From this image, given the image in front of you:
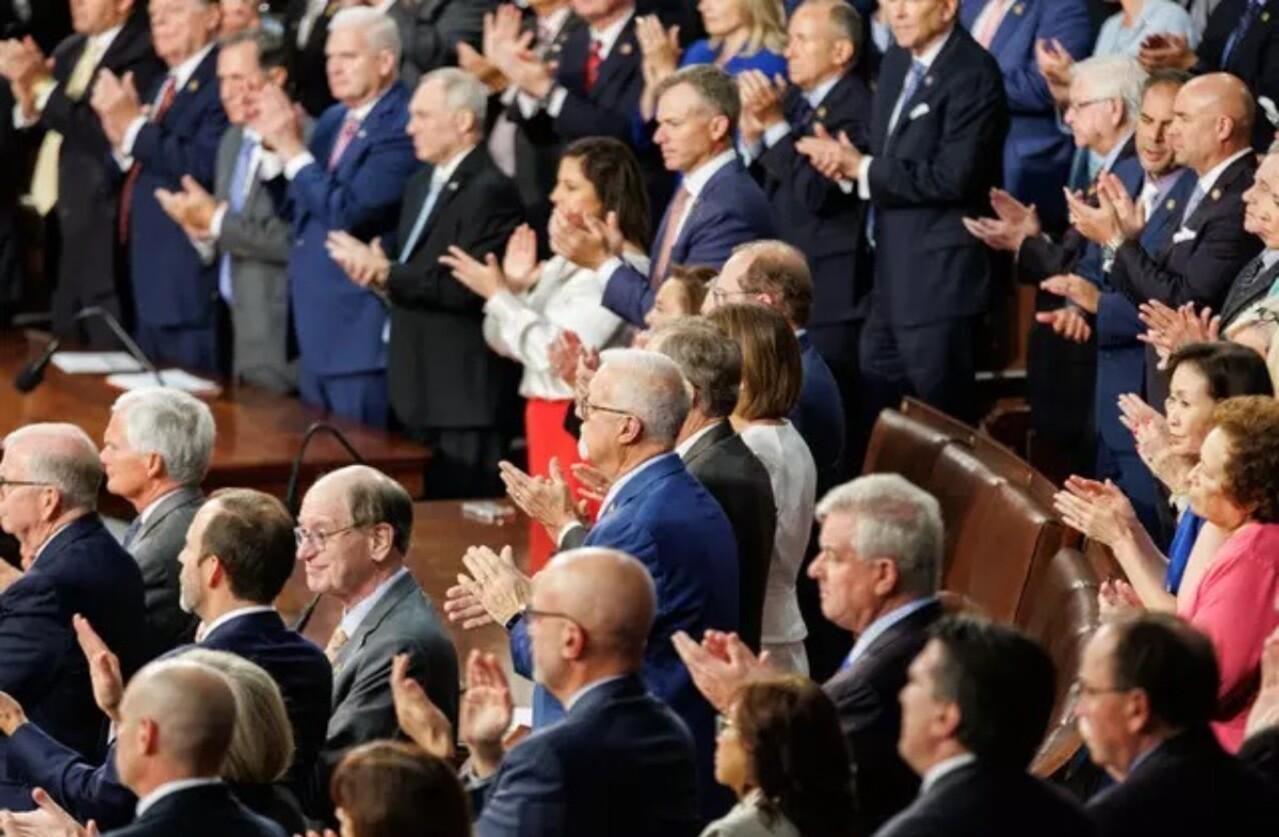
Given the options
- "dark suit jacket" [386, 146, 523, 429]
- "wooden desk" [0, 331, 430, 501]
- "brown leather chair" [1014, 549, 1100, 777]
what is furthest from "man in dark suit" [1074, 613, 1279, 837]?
"dark suit jacket" [386, 146, 523, 429]

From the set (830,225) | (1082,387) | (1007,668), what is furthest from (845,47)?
(1007,668)

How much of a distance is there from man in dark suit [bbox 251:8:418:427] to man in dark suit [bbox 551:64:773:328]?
5.71ft

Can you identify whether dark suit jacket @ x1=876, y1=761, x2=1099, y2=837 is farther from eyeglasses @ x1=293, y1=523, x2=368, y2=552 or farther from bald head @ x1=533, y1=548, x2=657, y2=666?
eyeglasses @ x1=293, y1=523, x2=368, y2=552

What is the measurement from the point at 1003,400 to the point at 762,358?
353 cm

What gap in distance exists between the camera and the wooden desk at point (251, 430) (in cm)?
929

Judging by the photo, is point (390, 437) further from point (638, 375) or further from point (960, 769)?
point (960, 769)

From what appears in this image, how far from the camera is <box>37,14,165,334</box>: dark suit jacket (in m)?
11.6

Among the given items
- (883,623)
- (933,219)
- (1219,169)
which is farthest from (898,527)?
(933,219)

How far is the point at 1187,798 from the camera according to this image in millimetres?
4422

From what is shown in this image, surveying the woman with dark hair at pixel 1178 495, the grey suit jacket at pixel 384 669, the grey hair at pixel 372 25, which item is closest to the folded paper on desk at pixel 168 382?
the grey hair at pixel 372 25

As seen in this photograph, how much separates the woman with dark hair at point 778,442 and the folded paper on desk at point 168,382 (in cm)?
397

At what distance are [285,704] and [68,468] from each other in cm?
108

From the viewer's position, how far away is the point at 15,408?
9.88 meters

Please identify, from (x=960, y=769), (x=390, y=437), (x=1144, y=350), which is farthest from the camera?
(x=390, y=437)
